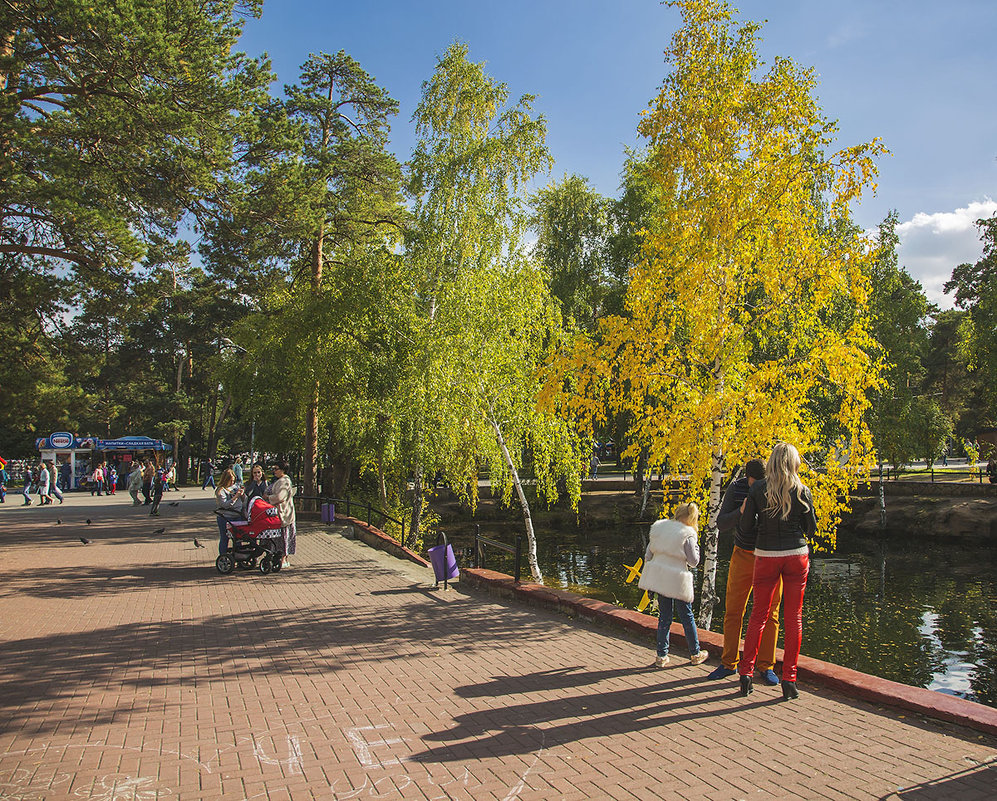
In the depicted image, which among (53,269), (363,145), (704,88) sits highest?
(363,145)

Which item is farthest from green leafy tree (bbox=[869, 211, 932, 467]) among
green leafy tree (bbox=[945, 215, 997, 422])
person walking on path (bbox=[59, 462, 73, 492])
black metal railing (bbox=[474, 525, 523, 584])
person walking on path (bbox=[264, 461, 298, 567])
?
person walking on path (bbox=[59, 462, 73, 492])

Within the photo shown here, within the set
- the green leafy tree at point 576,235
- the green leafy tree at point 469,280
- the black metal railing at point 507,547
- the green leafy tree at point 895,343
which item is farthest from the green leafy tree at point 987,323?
the black metal railing at point 507,547

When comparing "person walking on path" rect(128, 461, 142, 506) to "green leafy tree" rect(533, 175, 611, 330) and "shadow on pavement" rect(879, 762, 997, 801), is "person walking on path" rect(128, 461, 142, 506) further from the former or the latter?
"shadow on pavement" rect(879, 762, 997, 801)

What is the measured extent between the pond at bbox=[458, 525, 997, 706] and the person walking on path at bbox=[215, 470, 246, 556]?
8.46 meters

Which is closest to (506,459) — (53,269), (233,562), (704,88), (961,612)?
(233,562)

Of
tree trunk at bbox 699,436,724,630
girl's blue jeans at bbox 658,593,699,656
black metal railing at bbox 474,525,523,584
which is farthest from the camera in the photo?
Answer: tree trunk at bbox 699,436,724,630

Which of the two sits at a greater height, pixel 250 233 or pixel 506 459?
pixel 250 233

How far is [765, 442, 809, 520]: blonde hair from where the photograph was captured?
561 centimetres

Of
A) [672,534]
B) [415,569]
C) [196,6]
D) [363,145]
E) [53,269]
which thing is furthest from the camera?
[363,145]

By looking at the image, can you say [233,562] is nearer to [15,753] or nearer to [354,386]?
[354,386]

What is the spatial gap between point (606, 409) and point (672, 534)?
5.05 metres

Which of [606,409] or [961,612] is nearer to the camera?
[606,409]

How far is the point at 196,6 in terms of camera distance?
12.2 metres

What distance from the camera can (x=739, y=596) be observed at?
627cm
